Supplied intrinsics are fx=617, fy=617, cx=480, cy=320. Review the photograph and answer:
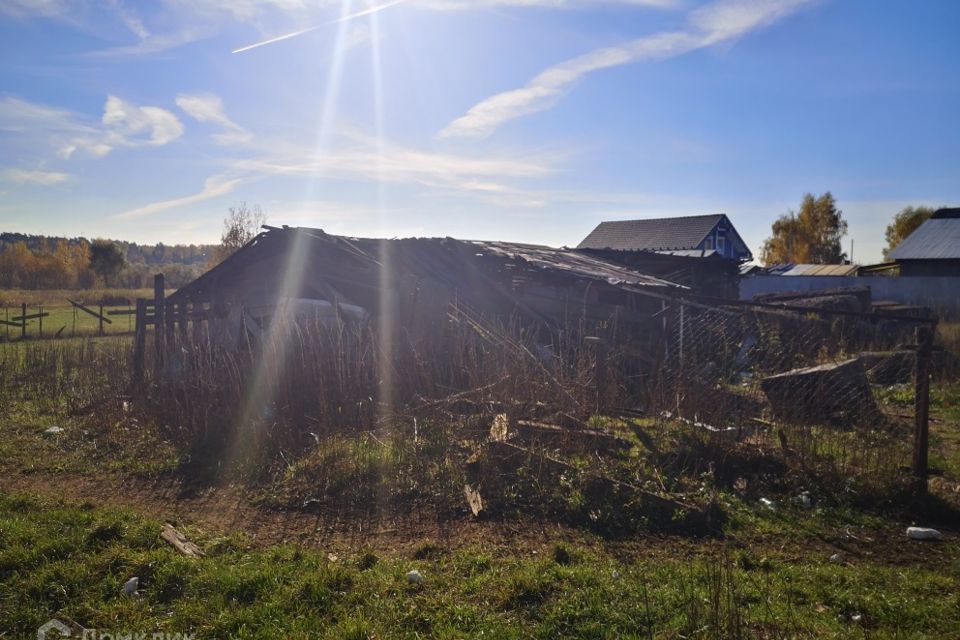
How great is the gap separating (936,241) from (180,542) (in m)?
37.2

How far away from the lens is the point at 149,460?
7.21 meters

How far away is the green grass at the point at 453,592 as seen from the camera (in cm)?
352

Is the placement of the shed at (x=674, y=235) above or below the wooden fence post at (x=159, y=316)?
above

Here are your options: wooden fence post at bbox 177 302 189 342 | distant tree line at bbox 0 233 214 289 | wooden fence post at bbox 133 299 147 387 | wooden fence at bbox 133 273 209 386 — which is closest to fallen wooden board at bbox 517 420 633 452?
wooden fence post at bbox 133 299 147 387

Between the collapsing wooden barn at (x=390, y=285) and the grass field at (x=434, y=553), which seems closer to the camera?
the grass field at (x=434, y=553)

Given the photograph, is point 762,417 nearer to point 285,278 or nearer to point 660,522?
point 660,522

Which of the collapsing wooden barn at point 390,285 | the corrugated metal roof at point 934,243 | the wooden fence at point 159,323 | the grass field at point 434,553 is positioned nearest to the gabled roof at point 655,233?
the corrugated metal roof at point 934,243

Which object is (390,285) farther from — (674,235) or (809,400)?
(674,235)

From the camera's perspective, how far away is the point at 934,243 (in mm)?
31203

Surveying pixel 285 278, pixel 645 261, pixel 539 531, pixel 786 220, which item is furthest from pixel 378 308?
pixel 786 220

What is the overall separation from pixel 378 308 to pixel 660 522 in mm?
8749

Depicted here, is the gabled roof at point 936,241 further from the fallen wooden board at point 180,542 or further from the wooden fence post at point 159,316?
the fallen wooden board at point 180,542

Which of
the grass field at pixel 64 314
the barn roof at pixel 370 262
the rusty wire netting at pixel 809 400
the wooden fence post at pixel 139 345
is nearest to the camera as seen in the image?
the rusty wire netting at pixel 809 400

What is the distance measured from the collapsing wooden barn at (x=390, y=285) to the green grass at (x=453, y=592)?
313 inches
